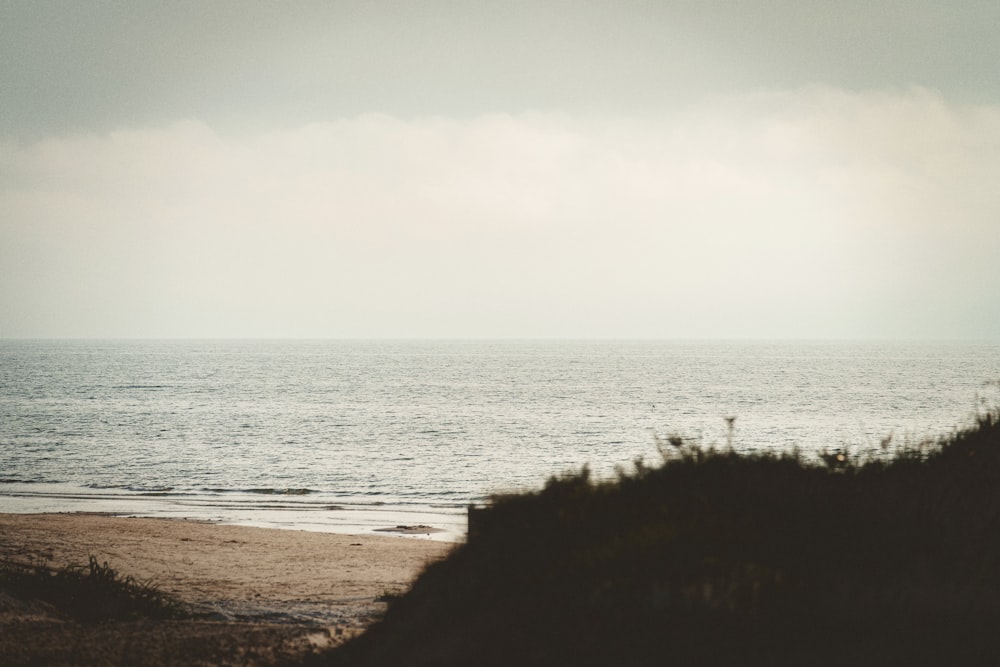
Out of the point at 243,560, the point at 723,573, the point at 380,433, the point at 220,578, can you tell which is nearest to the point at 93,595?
the point at 220,578

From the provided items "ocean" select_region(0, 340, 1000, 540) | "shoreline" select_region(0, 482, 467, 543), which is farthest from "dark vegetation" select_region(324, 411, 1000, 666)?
"shoreline" select_region(0, 482, 467, 543)

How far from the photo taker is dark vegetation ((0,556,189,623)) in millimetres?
10633

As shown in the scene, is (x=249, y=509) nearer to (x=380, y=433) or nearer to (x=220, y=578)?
(x=220, y=578)

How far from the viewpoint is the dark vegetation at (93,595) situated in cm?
1063

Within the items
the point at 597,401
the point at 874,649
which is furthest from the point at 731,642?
the point at 597,401

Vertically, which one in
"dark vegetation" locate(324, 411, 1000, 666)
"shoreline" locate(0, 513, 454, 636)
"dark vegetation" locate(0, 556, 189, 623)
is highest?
"dark vegetation" locate(324, 411, 1000, 666)

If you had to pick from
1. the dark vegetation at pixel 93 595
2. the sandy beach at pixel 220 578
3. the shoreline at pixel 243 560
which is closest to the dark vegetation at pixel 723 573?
the sandy beach at pixel 220 578

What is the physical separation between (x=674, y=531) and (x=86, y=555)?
14993 mm

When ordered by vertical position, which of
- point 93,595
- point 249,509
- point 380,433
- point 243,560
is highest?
point 93,595

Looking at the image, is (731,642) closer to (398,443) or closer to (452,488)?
(452,488)

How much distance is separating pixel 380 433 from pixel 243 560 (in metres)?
37.2

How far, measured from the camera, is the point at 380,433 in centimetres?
5500

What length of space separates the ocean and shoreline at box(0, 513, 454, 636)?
3.18 m

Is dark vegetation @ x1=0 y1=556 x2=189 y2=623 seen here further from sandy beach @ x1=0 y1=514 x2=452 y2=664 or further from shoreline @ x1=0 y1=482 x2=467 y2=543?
shoreline @ x1=0 y1=482 x2=467 y2=543
